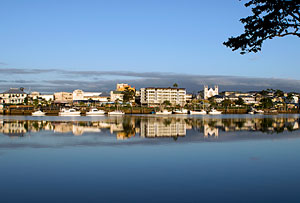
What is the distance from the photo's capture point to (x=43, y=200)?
9.32m

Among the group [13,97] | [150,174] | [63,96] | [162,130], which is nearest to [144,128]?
[162,130]

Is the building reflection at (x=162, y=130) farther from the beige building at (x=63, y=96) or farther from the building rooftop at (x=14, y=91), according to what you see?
the beige building at (x=63, y=96)

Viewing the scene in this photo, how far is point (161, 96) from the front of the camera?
501 ft

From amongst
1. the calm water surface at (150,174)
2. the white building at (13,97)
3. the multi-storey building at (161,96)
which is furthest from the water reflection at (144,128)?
the white building at (13,97)

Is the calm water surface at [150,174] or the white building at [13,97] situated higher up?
the calm water surface at [150,174]

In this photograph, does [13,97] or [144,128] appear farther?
[13,97]

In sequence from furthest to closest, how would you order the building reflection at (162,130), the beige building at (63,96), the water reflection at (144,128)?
the beige building at (63,96) < the water reflection at (144,128) < the building reflection at (162,130)

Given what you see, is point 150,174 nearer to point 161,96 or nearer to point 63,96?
point 161,96

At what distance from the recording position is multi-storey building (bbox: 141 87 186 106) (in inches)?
5930

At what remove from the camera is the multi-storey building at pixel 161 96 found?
150613 mm

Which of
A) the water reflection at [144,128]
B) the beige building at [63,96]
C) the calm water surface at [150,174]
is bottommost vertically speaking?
the beige building at [63,96]

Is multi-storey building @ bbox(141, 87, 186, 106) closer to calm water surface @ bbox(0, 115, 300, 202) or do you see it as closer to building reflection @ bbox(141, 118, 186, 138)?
building reflection @ bbox(141, 118, 186, 138)

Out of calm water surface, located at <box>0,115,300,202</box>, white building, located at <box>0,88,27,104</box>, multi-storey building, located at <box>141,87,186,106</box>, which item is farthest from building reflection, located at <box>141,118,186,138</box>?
white building, located at <box>0,88,27,104</box>

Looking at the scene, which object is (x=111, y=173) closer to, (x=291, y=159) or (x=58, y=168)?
(x=58, y=168)
